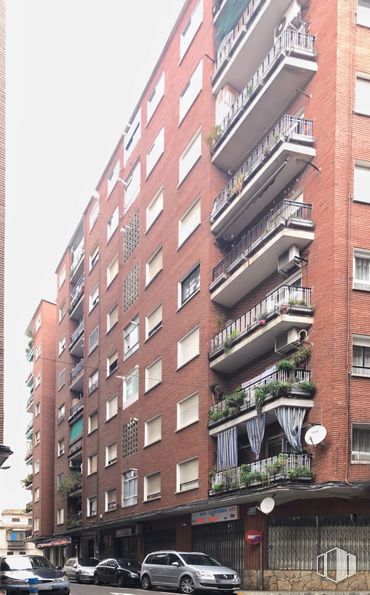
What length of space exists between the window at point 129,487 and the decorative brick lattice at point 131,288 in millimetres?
8646

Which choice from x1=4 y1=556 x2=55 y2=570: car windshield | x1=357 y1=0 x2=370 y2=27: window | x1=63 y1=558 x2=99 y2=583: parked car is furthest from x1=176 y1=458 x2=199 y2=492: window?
x1=357 y1=0 x2=370 y2=27: window

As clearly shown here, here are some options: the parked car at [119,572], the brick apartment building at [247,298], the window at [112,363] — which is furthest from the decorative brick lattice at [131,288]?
the parked car at [119,572]

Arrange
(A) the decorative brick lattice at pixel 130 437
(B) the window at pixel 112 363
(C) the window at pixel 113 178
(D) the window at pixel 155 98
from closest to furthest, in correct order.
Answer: (A) the decorative brick lattice at pixel 130 437 → (D) the window at pixel 155 98 → (B) the window at pixel 112 363 → (C) the window at pixel 113 178

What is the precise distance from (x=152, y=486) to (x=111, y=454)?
842 centimetres

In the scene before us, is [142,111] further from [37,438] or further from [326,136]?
[37,438]

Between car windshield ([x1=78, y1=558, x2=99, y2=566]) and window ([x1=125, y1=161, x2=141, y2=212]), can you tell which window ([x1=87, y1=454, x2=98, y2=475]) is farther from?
window ([x1=125, y1=161, x2=141, y2=212])

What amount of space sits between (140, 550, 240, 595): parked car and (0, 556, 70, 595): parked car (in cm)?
376

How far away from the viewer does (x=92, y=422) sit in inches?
1934

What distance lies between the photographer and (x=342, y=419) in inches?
851

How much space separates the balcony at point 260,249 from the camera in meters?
24.0

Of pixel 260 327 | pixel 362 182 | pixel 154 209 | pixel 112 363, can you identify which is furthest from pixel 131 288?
pixel 362 182

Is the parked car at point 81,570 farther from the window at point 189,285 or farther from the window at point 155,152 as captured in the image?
the window at point 155,152

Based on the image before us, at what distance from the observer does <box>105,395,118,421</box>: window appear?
43422 millimetres

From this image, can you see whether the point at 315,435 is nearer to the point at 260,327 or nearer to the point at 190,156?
the point at 260,327
